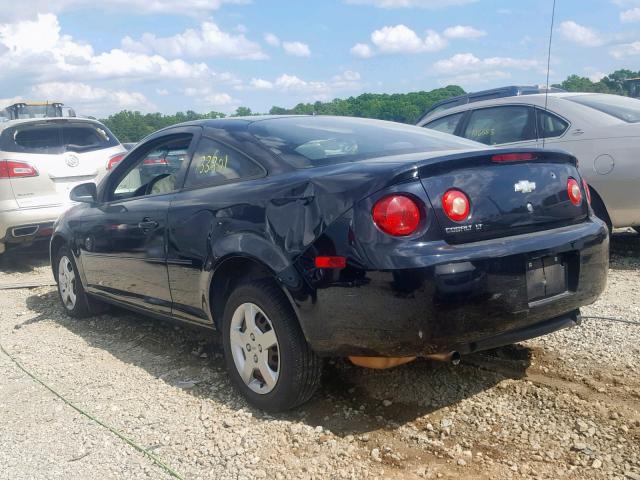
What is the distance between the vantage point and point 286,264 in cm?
319

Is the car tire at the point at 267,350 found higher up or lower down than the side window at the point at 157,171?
lower down

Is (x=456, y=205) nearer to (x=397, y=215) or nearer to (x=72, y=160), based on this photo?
(x=397, y=215)

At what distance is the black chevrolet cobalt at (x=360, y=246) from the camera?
9.53ft

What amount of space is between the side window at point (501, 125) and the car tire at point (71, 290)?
4.24m

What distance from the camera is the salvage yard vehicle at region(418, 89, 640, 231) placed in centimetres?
586

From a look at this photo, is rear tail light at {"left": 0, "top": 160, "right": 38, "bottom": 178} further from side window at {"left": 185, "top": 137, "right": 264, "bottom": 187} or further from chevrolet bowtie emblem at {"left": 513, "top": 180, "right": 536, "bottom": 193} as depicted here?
chevrolet bowtie emblem at {"left": 513, "top": 180, "right": 536, "bottom": 193}

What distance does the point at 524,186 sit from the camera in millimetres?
3205

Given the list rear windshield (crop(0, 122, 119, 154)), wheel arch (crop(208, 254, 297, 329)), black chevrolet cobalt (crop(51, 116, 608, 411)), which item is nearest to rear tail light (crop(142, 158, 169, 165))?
black chevrolet cobalt (crop(51, 116, 608, 411))

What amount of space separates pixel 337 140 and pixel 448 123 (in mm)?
4242

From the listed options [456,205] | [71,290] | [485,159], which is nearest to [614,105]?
[485,159]

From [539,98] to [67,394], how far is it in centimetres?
518

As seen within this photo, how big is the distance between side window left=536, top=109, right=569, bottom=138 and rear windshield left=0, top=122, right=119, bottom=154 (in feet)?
18.0

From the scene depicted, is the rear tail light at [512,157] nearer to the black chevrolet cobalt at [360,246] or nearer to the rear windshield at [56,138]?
the black chevrolet cobalt at [360,246]

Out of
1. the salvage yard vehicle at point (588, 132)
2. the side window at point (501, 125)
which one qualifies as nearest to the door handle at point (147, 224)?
the salvage yard vehicle at point (588, 132)
